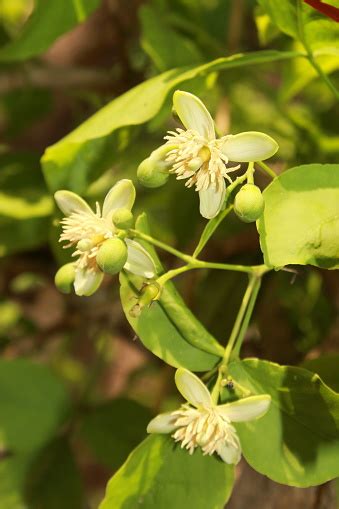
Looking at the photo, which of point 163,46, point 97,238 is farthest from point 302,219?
point 163,46

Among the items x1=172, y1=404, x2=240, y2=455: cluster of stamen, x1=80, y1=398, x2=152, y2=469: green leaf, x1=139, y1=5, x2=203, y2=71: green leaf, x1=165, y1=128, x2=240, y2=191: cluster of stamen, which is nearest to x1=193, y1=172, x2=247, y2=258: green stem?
x1=165, y1=128, x2=240, y2=191: cluster of stamen

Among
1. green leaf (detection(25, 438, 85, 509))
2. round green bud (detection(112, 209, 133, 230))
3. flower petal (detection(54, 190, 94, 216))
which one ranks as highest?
round green bud (detection(112, 209, 133, 230))

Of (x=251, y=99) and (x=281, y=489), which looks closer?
(x=281, y=489)

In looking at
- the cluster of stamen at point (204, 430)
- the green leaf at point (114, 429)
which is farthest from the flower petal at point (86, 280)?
the green leaf at point (114, 429)

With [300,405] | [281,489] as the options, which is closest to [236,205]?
[300,405]

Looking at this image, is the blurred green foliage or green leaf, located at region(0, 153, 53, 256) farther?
green leaf, located at region(0, 153, 53, 256)

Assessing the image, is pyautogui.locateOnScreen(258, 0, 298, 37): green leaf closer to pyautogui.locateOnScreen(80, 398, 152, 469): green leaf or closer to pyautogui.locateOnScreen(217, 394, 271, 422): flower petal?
pyautogui.locateOnScreen(217, 394, 271, 422): flower petal

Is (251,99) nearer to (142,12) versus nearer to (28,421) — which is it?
(142,12)

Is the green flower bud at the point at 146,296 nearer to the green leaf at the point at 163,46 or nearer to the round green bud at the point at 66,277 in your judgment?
the round green bud at the point at 66,277
